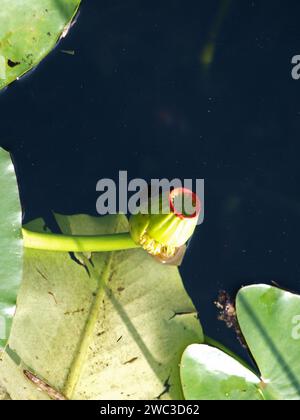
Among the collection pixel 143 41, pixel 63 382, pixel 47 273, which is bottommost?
pixel 63 382

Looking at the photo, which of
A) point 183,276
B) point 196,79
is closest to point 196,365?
point 183,276

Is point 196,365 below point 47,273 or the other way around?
below

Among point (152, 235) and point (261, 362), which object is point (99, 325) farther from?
point (261, 362)

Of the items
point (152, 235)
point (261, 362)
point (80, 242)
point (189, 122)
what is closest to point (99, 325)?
point (80, 242)

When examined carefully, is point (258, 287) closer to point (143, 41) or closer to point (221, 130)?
point (221, 130)

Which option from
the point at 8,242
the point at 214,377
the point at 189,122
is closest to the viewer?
the point at 8,242

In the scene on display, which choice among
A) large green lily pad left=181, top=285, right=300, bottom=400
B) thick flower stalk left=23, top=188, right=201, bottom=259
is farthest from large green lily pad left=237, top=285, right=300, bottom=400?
thick flower stalk left=23, top=188, right=201, bottom=259
